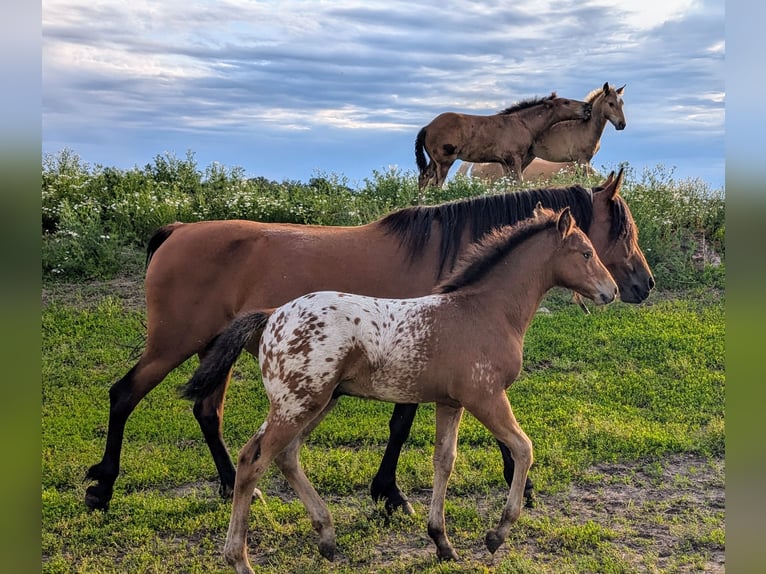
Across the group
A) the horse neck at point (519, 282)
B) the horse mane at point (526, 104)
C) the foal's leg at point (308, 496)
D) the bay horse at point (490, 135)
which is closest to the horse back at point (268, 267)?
the horse neck at point (519, 282)

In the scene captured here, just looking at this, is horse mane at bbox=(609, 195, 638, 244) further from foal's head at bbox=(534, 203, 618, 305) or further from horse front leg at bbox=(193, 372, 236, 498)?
horse front leg at bbox=(193, 372, 236, 498)

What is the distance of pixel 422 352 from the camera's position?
3783mm

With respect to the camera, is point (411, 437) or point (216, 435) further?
point (411, 437)

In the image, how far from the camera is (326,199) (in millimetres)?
11750

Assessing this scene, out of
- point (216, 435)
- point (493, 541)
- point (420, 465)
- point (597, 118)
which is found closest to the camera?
point (493, 541)

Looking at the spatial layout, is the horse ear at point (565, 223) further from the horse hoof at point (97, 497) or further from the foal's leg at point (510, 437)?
the horse hoof at point (97, 497)

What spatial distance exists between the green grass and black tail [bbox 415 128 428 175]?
5257 mm

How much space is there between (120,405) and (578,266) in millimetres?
3235

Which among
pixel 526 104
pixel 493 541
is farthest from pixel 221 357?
pixel 526 104

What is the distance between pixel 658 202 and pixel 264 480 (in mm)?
9178

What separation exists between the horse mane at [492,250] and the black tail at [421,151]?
9418 millimetres

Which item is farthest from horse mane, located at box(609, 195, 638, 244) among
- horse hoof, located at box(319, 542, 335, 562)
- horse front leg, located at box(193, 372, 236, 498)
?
horse front leg, located at box(193, 372, 236, 498)

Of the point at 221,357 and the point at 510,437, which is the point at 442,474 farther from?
the point at 221,357
